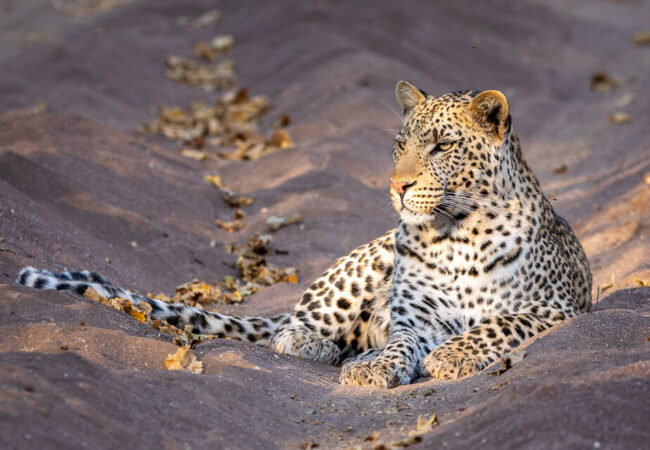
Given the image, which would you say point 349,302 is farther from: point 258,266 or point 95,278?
point 258,266

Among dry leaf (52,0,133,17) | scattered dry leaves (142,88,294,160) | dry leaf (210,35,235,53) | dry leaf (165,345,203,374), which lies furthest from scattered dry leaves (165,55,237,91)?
dry leaf (165,345,203,374)

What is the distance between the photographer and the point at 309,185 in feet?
42.0

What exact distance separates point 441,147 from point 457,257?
2.49 ft

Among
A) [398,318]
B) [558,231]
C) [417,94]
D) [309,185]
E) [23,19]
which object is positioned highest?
[417,94]

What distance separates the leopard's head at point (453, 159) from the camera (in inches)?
272

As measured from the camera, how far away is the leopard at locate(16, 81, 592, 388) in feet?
22.6

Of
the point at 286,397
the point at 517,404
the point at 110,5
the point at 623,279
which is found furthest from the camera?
the point at 110,5

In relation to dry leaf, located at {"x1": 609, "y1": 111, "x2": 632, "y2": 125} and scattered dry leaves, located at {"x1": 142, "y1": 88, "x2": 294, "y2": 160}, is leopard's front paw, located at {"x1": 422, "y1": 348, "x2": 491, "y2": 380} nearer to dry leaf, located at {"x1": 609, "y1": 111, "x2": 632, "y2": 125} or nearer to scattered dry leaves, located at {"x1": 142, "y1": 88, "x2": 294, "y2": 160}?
scattered dry leaves, located at {"x1": 142, "y1": 88, "x2": 294, "y2": 160}

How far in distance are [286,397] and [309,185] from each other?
713cm

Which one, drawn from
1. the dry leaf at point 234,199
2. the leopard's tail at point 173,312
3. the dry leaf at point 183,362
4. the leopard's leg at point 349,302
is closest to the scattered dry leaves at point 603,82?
the dry leaf at point 234,199

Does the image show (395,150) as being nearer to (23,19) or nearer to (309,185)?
(309,185)

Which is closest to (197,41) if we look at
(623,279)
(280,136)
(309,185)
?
(280,136)

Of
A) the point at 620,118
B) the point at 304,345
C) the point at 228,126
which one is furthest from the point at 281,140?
the point at 304,345

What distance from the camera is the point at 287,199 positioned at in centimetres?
1245
